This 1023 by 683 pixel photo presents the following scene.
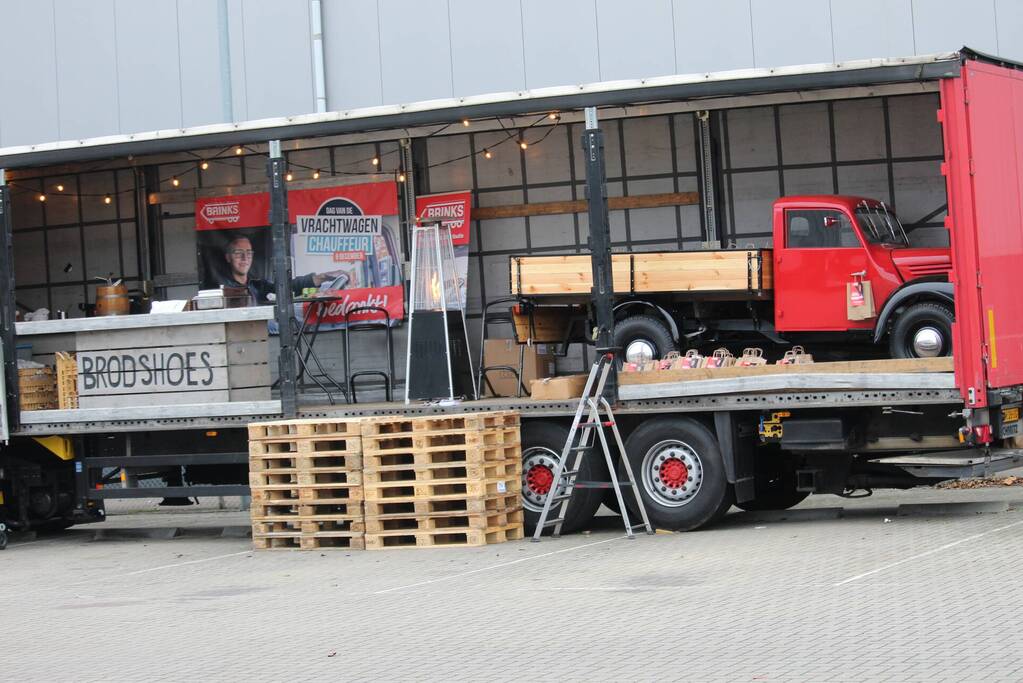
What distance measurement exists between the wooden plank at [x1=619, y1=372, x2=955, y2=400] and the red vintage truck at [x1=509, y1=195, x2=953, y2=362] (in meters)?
2.61

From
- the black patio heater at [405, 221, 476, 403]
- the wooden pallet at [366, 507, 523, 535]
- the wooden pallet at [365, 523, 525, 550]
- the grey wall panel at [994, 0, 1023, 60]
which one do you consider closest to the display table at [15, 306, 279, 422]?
the black patio heater at [405, 221, 476, 403]

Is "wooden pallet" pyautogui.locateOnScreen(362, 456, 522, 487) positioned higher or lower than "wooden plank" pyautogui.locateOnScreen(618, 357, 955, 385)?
lower

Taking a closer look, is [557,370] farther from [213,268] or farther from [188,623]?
[188,623]

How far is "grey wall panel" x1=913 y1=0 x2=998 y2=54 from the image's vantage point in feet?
56.4

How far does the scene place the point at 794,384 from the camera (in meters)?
12.8

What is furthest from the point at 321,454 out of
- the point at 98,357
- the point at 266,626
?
the point at 266,626

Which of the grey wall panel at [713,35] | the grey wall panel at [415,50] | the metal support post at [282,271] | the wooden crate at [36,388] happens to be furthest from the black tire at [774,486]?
the wooden crate at [36,388]

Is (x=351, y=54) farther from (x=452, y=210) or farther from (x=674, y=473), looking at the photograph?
(x=674, y=473)

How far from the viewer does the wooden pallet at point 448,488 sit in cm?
1342

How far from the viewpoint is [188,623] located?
1011cm

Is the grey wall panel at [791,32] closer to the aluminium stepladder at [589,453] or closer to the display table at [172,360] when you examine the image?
the aluminium stepladder at [589,453]

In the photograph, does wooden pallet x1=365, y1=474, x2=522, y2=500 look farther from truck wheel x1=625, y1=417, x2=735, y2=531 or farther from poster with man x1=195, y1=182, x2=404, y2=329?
poster with man x1=195, y1=182, x2=404, y2=329

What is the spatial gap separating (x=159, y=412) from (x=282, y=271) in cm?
205

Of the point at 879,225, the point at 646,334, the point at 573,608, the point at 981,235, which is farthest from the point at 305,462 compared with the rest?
the point at 879,225
